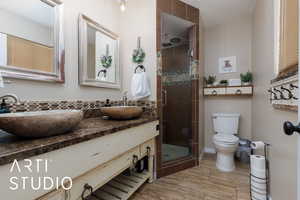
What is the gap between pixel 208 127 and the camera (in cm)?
269

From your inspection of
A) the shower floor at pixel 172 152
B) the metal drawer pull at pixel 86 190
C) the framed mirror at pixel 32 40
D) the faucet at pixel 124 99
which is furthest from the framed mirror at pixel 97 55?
the shower floor at pixel 172 152

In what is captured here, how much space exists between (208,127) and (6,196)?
2.66 meters

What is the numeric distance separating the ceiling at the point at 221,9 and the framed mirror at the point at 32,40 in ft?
5.48

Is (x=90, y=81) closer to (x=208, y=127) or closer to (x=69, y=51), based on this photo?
(x=69, y=51)

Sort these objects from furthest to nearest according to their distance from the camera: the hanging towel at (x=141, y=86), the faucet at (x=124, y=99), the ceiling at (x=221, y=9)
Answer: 1. the ceiling at (x=221, y=9)
2. the faucet at (x=124, y=99)
3. the hanging towel at (x=141, y=86)

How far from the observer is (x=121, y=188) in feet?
4.64

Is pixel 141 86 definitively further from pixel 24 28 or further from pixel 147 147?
pixel 24 28

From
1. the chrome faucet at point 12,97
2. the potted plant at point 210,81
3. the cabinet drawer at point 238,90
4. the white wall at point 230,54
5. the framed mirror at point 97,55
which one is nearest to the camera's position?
the chrome faucet at point 12,97

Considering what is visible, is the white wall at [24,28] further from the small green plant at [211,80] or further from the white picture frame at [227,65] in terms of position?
the white picture frame at [227,65]

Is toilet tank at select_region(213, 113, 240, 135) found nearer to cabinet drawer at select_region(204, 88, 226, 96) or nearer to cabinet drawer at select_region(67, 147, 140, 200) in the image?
cabinet drawer at select_region(204, 88, 226, 96)

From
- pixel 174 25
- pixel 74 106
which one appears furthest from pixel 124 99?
pixel 174 25

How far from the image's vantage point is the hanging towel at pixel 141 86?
1765mm

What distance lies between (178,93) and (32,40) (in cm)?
185

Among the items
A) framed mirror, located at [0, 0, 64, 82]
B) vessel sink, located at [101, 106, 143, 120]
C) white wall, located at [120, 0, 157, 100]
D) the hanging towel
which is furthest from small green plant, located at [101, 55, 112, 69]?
vessel sink, located at [101, 106, 143, 120]
